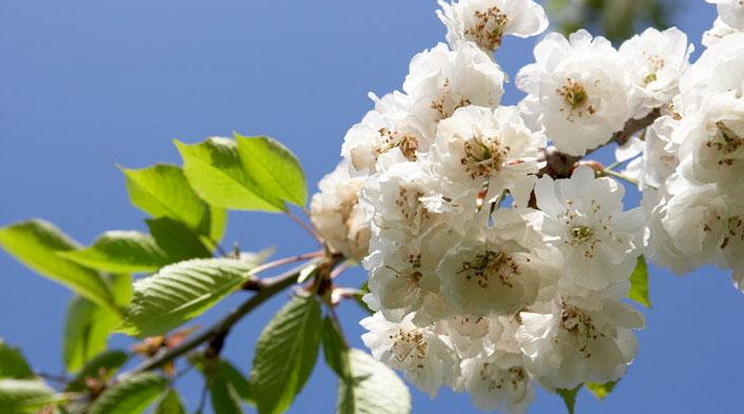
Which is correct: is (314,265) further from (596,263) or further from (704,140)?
(704,140)

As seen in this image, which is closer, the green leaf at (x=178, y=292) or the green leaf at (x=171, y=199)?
the green leaf at (x=178, y=292)

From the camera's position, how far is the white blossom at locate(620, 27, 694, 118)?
0.93 m

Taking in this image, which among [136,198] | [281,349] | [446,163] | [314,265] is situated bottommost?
[281,349]

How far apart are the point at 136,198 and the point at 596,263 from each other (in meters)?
1.14

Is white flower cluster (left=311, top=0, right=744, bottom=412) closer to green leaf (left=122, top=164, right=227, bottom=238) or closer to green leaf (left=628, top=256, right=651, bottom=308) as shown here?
green leaf (left=628, top=256, right=651, bottom=308)

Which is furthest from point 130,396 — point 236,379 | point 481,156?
point 481,156

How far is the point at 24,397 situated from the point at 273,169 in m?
A: 0.81

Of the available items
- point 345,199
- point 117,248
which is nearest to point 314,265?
point 345,199

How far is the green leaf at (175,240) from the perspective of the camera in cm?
171

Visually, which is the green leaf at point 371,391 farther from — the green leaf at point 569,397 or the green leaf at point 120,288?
the green leaf at point 120,288

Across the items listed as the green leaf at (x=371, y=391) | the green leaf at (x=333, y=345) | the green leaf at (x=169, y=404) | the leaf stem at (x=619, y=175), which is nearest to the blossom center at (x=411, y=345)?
the leaf stem at (x=619, y=175)

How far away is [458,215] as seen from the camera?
2.72ft

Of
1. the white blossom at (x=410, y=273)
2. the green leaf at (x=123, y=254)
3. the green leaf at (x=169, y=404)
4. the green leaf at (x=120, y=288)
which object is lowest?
the green leaf at (x=169, y=404)

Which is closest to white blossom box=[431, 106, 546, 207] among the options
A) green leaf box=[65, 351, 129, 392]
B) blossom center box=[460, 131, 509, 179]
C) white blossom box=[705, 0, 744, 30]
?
blossom center box=[460, 131, 509, 179]
